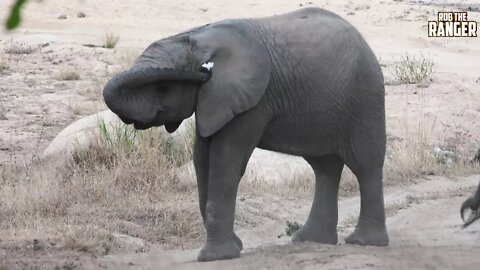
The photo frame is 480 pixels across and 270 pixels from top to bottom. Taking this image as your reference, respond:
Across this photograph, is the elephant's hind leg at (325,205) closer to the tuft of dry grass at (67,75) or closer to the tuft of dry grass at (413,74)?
the tuft of dry grass at (413,74)

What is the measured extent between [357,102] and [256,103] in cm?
92

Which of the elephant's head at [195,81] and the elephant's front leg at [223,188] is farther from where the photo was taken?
the elephant's front leg at [223,188]

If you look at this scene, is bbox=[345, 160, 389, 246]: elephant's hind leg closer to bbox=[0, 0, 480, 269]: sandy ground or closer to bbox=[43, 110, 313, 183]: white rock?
bbox=[0, 0, 480, 269]: sandy ground

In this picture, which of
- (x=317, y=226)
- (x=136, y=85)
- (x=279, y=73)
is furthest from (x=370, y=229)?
(x=136, y=85)

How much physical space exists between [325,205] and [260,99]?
1386 mm

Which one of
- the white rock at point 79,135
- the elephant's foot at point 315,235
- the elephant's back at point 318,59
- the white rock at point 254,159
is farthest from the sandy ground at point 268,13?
the elephant's back at point 318,59

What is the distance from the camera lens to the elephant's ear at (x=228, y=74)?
243 inches

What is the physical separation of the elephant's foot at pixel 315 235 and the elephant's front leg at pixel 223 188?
88 cm

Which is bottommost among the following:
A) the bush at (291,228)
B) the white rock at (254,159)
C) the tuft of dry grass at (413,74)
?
the tuft of dry grass at (413,74)

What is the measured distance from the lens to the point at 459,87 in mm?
17000

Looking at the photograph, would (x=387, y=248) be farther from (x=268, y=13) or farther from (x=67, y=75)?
(x=268, y=13)

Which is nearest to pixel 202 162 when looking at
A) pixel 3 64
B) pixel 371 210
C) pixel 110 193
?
pixel 371 210

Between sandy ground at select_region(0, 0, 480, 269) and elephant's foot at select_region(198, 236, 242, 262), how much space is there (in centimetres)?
12

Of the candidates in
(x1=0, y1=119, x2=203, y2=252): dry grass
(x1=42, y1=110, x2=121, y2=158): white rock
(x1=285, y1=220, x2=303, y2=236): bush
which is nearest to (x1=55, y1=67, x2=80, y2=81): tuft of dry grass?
(x1=42, y1=110, x2=121, y2=158): white rock
